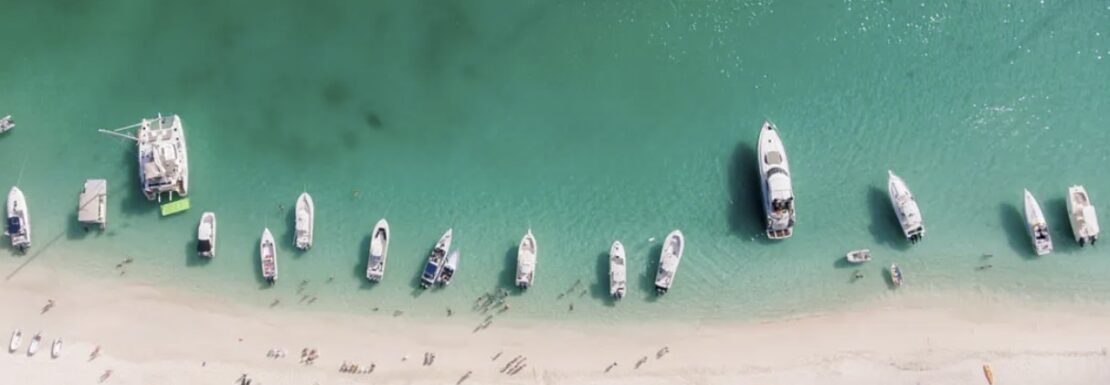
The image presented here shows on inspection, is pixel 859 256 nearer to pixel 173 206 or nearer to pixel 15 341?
pixel 173 206

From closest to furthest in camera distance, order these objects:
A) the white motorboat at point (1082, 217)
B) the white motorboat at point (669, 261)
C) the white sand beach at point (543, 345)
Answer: the white sand beach at point (543, 345), the white motorboat at point (1082, 217), the white motorboat at point (669, 261)

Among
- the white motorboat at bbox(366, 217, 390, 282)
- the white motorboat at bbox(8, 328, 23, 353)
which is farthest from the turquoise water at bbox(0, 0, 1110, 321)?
the white motorboat at bbox(8, 328, 23, 353)

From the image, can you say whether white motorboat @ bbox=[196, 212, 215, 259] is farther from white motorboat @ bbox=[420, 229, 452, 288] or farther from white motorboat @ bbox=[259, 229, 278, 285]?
white motorboat @ bbox=[420, 229, 452, 288]

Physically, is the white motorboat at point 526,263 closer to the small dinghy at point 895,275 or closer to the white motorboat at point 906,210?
the small dinghy at point 895,275

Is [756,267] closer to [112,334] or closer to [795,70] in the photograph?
[795,70]

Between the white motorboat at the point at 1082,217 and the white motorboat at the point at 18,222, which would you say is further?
the white motorboat at the point at 18,222

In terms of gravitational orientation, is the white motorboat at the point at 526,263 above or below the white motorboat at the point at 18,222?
below

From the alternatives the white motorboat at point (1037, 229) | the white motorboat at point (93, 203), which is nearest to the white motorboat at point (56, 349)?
the white motorboat at point (93, 203)
